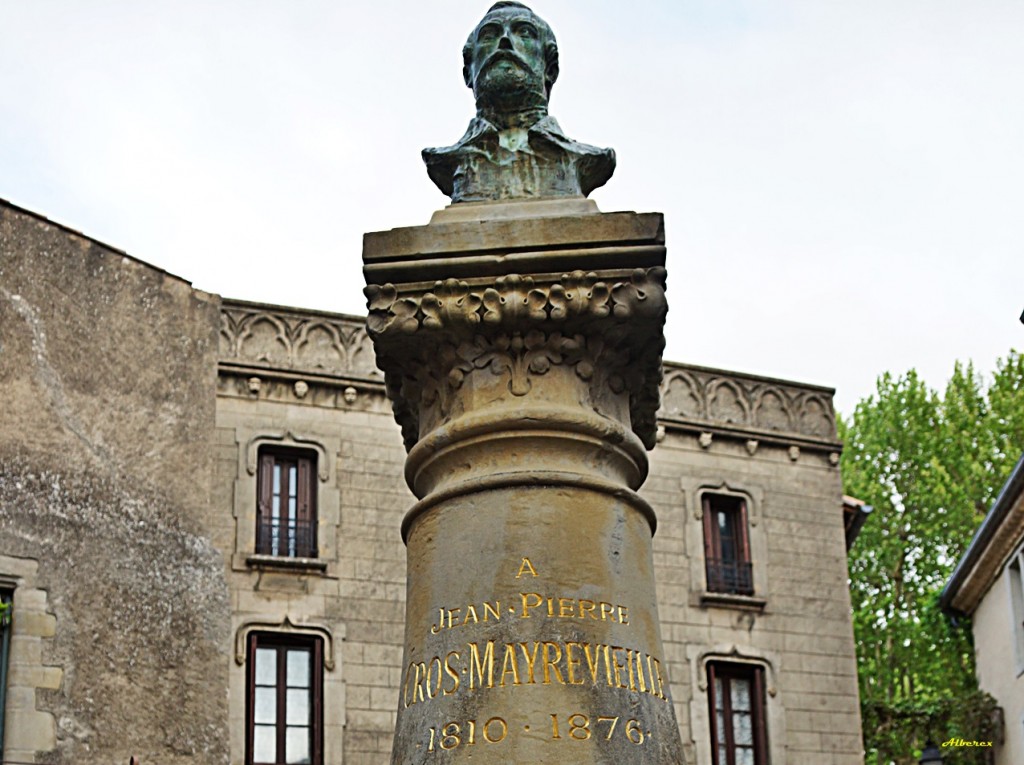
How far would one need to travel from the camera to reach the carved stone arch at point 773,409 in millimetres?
25953

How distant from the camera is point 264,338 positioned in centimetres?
2302

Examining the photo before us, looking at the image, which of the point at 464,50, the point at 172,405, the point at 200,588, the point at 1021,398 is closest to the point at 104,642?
the point at 200,588

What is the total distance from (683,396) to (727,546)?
2.19 m

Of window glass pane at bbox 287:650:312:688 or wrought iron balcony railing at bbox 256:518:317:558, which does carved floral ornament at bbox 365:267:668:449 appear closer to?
window glass pane at bbox 287:650:312:688

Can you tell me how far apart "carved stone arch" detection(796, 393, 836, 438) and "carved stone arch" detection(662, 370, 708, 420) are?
1662 millimetres

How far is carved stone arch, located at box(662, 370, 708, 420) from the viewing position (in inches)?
998

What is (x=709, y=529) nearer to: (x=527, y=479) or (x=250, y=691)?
(x=250, y=691)

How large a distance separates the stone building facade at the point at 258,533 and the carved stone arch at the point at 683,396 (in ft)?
0.12

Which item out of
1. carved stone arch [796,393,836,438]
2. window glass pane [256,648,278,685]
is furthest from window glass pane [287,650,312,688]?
carved stone arch [796,393,836,438]

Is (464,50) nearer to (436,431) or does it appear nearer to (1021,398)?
(436,431)

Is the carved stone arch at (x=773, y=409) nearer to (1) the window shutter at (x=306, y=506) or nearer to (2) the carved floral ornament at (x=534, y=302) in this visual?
(1) the window shutter at (x=306, y=506)

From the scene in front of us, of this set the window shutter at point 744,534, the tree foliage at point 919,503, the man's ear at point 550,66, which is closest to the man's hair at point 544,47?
the man's ear at point 550,66

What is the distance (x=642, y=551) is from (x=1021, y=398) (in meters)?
27.2

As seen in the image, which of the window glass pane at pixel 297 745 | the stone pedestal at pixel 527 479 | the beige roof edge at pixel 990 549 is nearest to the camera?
the stone pedestal at pixel 527 479
